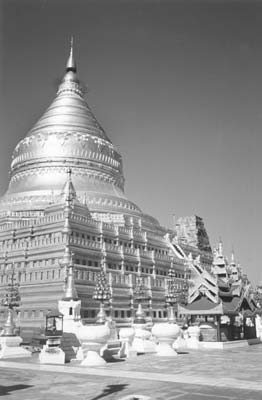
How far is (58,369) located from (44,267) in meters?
27.4

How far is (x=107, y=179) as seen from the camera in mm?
66062

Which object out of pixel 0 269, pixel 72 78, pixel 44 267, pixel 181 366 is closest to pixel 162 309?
pixel 44 267

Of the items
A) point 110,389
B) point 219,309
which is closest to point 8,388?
point 110,389

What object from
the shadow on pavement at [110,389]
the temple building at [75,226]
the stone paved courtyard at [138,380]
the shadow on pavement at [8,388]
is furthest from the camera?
the temple building at [75,226]

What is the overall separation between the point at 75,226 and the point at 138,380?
32883mm

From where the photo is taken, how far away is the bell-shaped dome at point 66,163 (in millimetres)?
59750

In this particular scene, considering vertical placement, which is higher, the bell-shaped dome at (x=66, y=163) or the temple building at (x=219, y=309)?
the bell-shaped dome at (x=66, y=163)

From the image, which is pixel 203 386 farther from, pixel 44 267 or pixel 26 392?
pixel 44 267

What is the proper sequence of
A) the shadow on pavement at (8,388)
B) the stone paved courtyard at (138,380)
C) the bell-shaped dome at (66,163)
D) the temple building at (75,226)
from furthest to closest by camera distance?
1. the bell-shaped dome at (66,163)
2. the temple building at (75,226)
3. the shadow on pavement at (8,388)
4. the stone paved courtyard at (138,380)

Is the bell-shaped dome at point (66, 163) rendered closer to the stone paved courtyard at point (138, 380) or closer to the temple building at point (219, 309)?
the temple building at point (219, 309)

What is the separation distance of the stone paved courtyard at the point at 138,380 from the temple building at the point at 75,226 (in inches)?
599

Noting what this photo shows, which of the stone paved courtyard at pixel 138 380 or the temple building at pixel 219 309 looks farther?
the temple building at pixel 219 309

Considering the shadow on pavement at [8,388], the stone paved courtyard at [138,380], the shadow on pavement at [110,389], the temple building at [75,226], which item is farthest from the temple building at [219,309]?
the shadow on pavement at [8,388]

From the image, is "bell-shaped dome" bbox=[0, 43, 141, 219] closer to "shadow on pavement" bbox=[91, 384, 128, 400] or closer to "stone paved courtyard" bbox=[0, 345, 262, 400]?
"stone paved courtyard" bbox=[0, 345, 262, 400]
